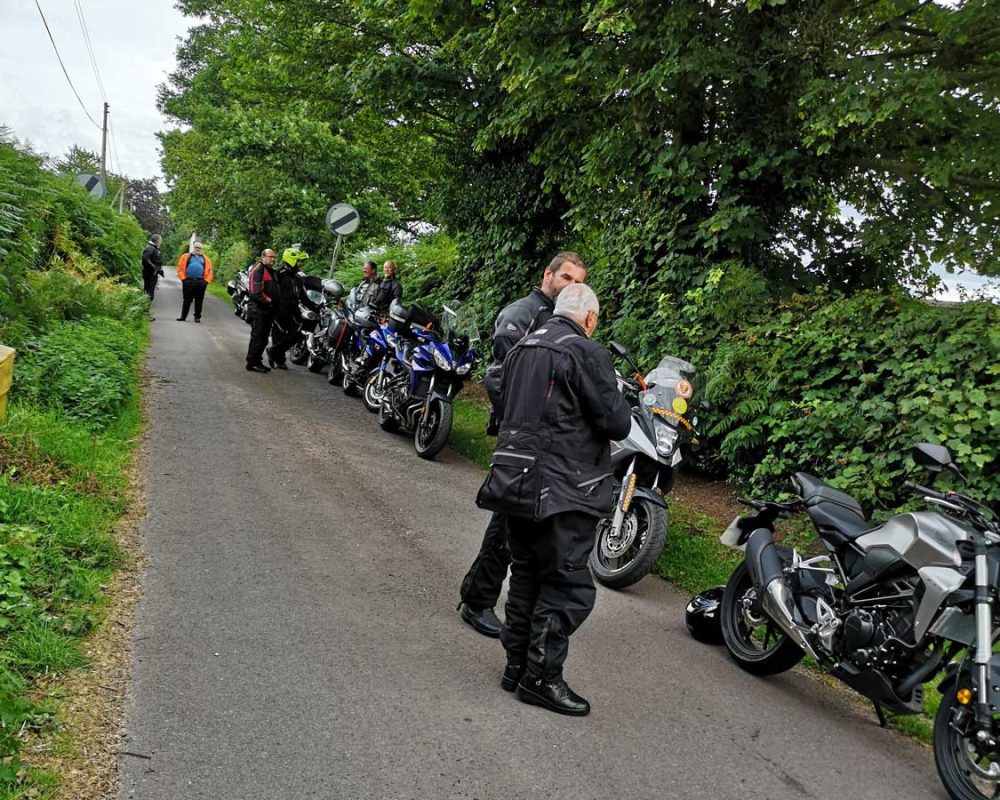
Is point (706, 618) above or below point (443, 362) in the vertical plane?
below

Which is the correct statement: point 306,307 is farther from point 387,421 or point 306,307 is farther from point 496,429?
point 496,429

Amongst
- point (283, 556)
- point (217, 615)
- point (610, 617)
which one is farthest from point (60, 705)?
point (610, 617)

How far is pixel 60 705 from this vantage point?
3252 millimetres

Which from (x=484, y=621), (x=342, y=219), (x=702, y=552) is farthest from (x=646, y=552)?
(x=342, y=219)

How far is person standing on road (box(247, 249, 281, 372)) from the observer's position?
40.0 feet

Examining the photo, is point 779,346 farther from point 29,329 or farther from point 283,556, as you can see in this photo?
point 29,329

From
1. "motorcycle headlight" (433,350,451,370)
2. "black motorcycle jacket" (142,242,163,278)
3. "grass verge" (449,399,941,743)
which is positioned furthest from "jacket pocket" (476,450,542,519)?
"black motorcycle jacket" (142,242,163,278)

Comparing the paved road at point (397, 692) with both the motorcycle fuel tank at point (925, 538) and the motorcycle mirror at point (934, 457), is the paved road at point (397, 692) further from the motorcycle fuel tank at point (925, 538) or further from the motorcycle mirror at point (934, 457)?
the motorcycle mirror at point (934, 457)

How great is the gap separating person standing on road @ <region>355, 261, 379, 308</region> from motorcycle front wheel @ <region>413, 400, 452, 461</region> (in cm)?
416

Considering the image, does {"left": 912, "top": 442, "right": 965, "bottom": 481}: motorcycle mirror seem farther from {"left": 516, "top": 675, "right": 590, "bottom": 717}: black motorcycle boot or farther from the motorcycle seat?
{"left": 516, "top": 675, "right": 590, "bottom": 717}: black motorcycle boot

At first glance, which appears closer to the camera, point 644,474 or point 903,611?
point 903,611

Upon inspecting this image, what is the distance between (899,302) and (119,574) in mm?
6316

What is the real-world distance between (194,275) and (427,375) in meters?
11.4

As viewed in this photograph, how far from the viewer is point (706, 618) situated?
4.91 m
